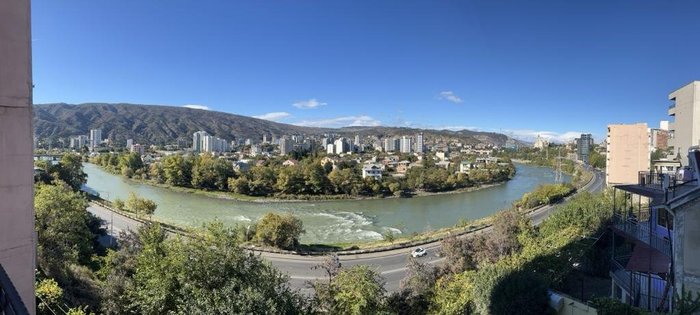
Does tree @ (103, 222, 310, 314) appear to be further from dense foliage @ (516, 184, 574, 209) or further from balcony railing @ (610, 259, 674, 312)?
dense foliage @ (516, 184, 574, 209)

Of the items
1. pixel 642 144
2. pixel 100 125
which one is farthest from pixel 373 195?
pixel 100 125

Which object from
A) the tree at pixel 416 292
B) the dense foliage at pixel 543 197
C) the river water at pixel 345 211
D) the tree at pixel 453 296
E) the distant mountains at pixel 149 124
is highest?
the distant mountains at pixel 149 124

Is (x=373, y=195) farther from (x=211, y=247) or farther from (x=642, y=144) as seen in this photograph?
(x=211, y=247)

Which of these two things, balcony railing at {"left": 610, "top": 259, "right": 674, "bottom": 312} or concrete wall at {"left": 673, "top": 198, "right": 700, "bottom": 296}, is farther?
balcony railing at {"left": 610, "top": 259, "right": 674, "bottom": 312}

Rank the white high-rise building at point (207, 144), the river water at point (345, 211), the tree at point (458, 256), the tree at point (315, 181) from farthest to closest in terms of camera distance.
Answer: the white high-rise building at point (207, 144), the tree at point (315, 181), the river water at point (345, 211), the tree at point (458, 256)

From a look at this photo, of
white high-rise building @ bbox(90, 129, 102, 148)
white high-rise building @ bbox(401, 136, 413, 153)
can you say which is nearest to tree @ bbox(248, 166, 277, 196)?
white high-rise building @ bbox(401, 136, 413, 153)

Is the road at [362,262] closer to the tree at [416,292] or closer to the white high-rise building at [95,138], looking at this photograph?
the tree at [416,292]

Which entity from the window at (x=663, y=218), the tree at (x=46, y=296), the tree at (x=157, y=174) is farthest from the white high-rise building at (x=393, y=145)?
the tree at (x=46, y=296)
